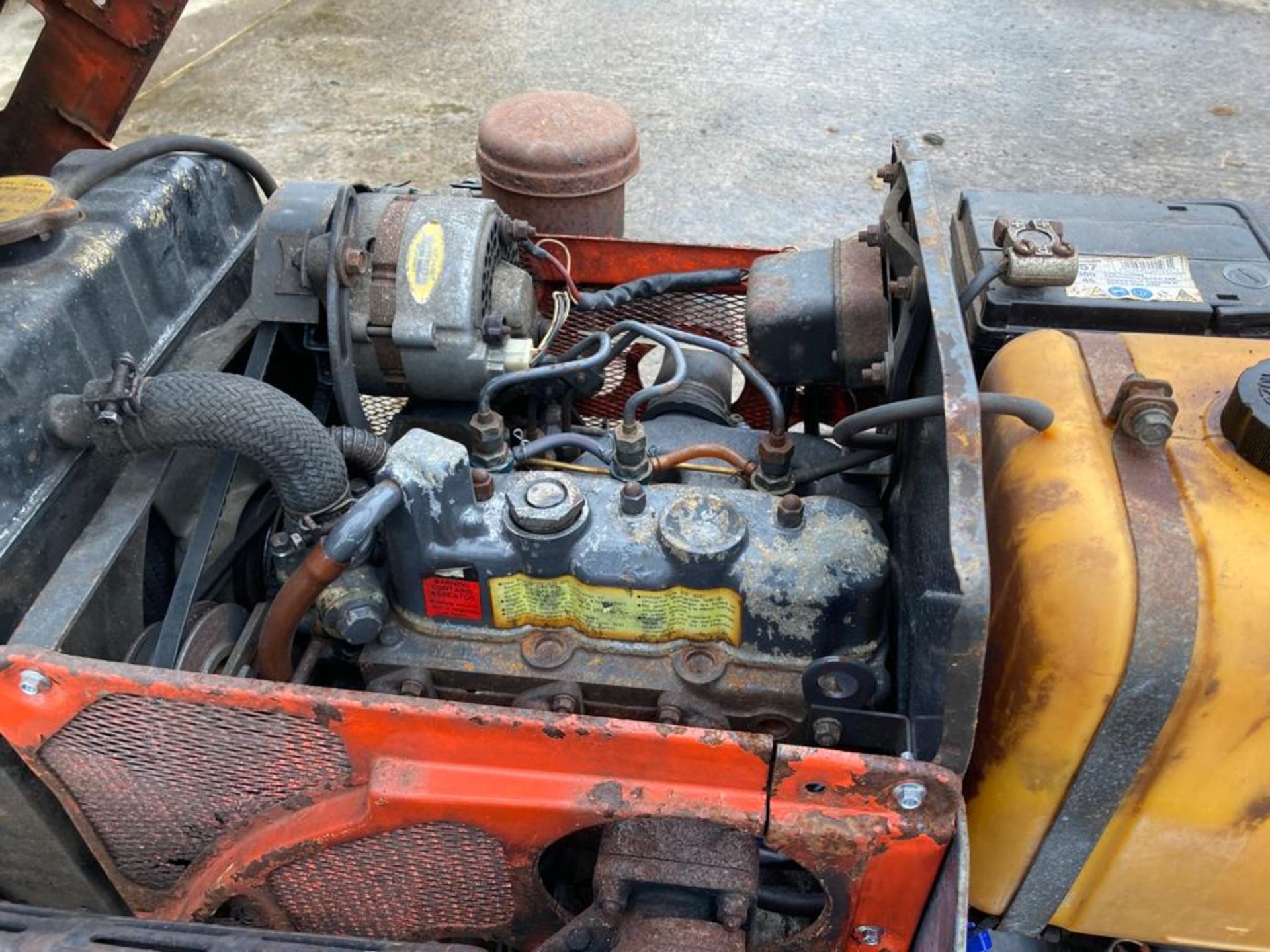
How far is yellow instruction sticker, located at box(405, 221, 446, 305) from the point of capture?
1.62 meters

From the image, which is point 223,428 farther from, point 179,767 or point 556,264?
point 556,264

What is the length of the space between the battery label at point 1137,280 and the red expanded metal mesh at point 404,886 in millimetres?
1221

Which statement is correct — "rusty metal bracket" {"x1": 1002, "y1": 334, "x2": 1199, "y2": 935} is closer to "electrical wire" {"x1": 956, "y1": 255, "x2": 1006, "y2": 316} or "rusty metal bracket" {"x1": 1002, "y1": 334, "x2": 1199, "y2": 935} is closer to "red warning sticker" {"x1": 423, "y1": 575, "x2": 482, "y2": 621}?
"electrical wire" {"x1": 956, "y1": 255, "x2": 1006, "y2": 316}

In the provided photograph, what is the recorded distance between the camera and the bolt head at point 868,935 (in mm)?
1256

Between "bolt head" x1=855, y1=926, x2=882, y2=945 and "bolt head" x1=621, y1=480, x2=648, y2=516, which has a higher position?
"bolt head" x1=621, y1=480, x2=648, y2=516

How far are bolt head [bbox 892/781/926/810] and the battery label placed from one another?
0.85m

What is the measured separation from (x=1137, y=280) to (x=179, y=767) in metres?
1.59

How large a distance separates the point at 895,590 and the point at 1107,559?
13.8 inches

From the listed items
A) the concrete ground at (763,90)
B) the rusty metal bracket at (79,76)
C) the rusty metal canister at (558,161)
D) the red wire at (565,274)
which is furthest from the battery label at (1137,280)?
the concrete ground at (763,90)

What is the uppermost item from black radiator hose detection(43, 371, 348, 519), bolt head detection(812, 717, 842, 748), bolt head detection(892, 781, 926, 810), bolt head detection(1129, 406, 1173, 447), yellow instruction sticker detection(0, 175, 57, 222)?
yellow instruction sticker detection(0, 175, 57, 222)

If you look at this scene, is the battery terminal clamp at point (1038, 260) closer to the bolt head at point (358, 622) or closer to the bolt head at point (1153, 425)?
the bolt head at point (1153, 425)

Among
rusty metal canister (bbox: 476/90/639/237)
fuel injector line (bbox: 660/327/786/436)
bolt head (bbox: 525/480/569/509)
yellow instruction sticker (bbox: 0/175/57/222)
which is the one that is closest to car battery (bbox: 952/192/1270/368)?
fuel injector line (bbox: 660/327/786/436)

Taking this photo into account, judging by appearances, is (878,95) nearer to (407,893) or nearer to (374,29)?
(374,29)

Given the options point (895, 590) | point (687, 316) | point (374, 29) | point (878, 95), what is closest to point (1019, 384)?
point (895, 590)
